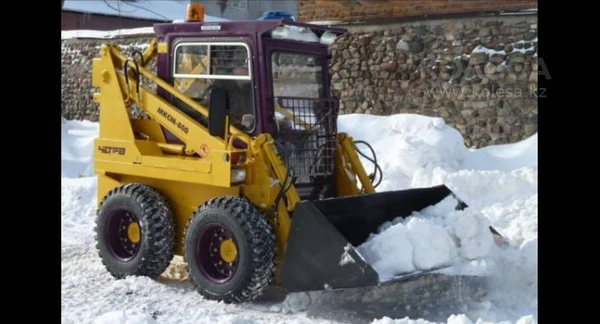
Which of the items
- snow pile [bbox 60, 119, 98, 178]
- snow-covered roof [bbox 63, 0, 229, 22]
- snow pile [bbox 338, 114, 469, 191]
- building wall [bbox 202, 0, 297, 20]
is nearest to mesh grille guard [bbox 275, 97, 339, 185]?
snow pile [bbox 338, 114, 469, 191]

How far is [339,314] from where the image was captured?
20.4 ft

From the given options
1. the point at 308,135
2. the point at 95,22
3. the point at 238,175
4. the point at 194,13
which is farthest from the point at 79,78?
the point at 238,175

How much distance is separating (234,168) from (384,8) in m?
9.00

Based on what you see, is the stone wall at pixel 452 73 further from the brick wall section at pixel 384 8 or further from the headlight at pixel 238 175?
the headlight at pixel 238 175

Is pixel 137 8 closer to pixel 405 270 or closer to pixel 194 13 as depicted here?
pixel 194 13

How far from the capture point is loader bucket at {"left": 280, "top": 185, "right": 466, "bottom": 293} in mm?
5804

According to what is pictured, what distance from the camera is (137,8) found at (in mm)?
26172

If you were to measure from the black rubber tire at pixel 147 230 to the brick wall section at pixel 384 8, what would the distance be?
8067 mm

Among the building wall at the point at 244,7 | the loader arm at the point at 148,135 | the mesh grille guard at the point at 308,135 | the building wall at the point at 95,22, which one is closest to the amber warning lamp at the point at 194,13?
the loader arm at the point at 148,135

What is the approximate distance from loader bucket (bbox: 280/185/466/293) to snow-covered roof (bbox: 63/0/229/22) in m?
18.5
